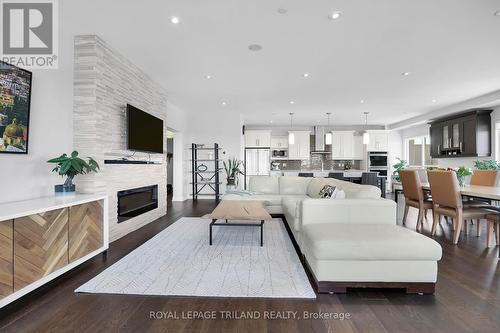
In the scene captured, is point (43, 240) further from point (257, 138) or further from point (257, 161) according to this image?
point (257, 138)

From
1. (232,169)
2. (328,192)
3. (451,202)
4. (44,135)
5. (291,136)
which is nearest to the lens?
(44,135)

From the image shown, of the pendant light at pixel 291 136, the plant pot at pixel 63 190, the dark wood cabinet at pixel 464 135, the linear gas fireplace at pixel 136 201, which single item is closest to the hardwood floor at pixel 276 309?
Result: the plant pot at pixel 63 190

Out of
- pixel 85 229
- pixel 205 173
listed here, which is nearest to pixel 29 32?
pixel 85 229

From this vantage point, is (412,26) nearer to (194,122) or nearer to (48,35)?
(48,35)

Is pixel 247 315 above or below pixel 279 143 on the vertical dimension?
below

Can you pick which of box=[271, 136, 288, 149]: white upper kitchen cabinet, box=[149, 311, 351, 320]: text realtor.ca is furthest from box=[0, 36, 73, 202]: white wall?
box=[271, 136, 288, 149]: white upper kitchen cabinet

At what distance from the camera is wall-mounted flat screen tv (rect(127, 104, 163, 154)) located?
3.93 metres

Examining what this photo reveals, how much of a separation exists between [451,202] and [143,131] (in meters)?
4.87

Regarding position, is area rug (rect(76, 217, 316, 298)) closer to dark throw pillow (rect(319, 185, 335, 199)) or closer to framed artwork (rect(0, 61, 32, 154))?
dark throw pillow (rect(319, 185, 335, 199))

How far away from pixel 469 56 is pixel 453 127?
407cm

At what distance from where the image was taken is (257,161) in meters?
9.09

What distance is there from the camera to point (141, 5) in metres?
2.51

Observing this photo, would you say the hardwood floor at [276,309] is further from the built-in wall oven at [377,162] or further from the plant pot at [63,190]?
the built-in wall oven at [377,162]

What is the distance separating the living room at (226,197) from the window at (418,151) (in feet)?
11.2
